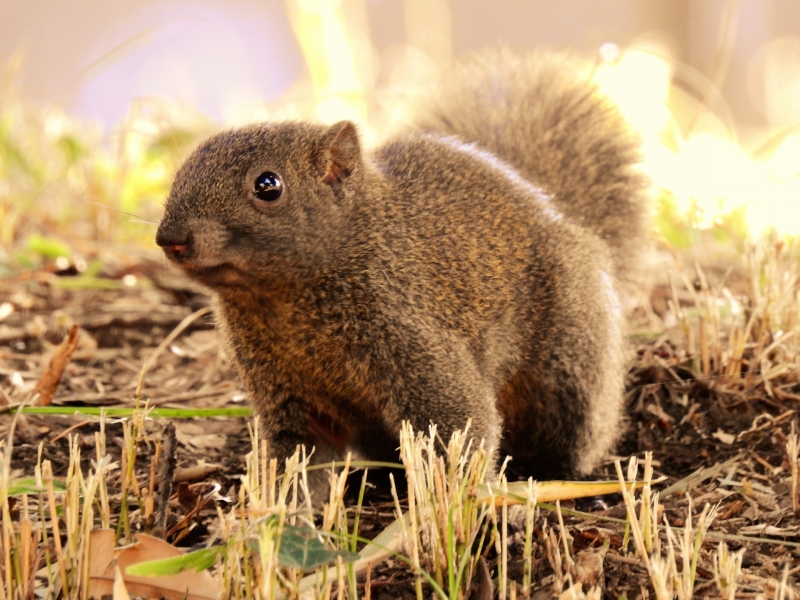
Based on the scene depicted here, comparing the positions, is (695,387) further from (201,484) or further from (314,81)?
(314,81)

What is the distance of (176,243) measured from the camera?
2.80 m

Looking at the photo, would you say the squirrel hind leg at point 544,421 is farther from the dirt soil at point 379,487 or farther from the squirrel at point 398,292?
the dirt soil at point 379,487

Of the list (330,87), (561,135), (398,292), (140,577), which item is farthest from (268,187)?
(330,87)

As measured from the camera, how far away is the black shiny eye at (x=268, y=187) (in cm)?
298

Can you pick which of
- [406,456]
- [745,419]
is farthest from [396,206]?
[745,419]

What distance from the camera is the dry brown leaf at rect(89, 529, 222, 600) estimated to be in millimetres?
2381

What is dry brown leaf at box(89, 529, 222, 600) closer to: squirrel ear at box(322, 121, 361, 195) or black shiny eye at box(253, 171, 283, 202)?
black shiny eye at box(253, 171, 283, 202)

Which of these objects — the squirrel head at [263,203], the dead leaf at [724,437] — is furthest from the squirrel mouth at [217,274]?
the dead leaf at [724,437]

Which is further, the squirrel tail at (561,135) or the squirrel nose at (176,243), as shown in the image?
the squirrel tail at (561,135)

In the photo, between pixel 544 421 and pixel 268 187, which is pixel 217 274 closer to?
pixel 268 187

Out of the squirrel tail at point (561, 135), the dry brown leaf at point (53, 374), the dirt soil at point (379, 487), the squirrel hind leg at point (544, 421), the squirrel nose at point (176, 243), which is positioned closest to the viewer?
the dirt soil at point (379, 487)

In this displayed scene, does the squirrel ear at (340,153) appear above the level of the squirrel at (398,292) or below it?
above

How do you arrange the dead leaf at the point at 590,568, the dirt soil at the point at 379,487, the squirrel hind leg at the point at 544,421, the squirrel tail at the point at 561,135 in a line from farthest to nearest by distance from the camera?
the squirrel tail at the point at 561,135
the squirrel hind leg at the point at 544,421
the dirt soil at the point at 379,487
the dead leaf at the point at 590,568

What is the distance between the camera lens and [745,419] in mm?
3760
